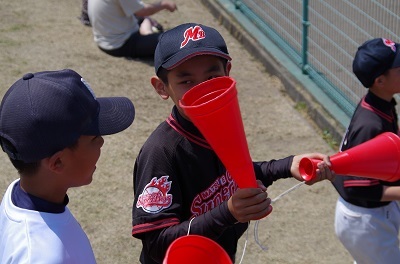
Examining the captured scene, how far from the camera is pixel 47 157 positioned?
7.50 feet

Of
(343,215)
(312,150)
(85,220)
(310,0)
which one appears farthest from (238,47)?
(343,215)

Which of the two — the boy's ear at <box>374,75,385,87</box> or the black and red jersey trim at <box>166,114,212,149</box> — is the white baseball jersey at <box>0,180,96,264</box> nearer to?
the black and red jersey trim at <box>166,114,212,149</box>

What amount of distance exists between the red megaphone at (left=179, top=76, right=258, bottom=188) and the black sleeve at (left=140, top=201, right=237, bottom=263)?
0.18 metres

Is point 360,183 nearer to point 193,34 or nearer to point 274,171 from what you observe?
point 274,171

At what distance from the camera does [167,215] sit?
2670mm

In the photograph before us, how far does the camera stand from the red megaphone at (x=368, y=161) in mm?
2906

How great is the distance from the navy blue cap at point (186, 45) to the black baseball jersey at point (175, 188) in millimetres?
225

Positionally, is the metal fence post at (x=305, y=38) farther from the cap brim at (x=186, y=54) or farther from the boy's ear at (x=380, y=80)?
the cap brim at (x=186, y=54)

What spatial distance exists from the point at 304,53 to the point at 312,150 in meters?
1.30

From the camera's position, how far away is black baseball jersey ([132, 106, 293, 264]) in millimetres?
2643

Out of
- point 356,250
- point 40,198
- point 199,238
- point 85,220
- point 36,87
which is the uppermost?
point 36,87

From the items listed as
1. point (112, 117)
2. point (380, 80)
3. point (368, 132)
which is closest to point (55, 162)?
point (112, 117)

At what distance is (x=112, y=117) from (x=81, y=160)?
0.66ft

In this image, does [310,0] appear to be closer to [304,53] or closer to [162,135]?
[304,53]
